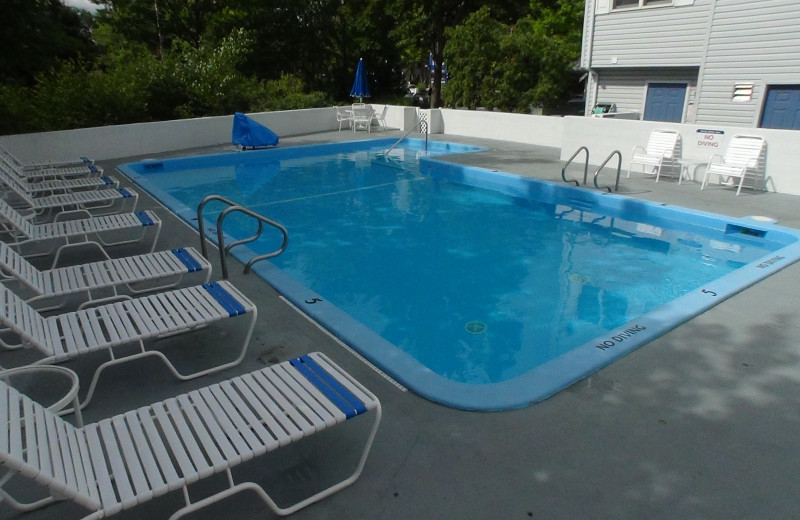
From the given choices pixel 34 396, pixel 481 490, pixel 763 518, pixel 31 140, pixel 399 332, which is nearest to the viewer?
pixel 763 518

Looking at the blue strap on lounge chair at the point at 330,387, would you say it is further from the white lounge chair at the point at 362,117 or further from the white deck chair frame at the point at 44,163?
the white lounge chair at the point at 362,117

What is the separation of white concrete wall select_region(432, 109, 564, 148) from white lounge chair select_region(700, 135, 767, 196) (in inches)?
180

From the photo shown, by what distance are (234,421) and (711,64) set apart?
13.3 meters

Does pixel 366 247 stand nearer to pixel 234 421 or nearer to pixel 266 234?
pixel 266 234

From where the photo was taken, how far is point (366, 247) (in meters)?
7.13

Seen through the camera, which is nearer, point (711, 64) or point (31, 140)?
point (31, 140)

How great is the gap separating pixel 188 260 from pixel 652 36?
42.3 ft

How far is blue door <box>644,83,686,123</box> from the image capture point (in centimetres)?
1303

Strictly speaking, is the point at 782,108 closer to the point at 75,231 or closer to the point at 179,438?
the point at 75,231

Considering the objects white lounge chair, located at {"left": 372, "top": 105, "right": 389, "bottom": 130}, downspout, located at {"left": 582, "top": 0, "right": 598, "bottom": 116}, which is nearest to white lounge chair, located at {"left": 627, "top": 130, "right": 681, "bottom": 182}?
downspout, located at {"left": 582, "top": 0, "right": 598, "bottom": 116}

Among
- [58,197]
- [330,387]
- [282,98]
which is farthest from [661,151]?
[282,98]

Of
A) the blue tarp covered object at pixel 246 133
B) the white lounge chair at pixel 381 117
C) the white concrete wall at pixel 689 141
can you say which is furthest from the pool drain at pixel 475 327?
the white lounge chair at pixel 381 117

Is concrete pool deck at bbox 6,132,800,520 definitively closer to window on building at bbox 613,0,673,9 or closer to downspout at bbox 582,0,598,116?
window on building at bbox 613,0,673,9

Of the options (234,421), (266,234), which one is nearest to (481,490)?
(234,421)
